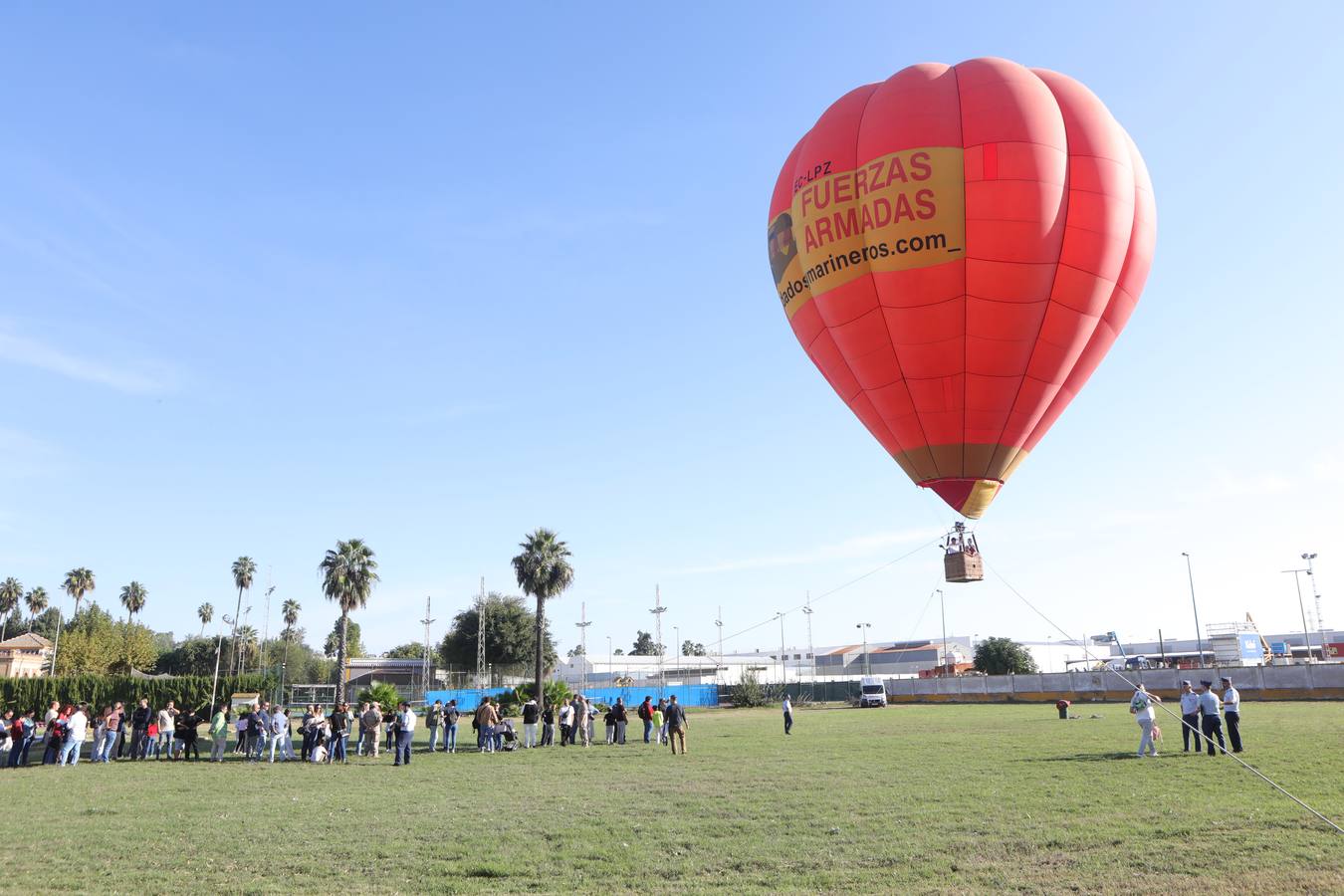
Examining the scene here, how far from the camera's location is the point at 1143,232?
18.2 m

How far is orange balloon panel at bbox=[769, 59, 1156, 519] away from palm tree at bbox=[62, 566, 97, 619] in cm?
12664

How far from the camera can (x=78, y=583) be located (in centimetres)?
11519

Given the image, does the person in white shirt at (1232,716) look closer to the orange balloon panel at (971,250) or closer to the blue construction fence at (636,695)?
the orange balloon panel at (971,250)

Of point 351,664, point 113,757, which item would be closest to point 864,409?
point 113,757

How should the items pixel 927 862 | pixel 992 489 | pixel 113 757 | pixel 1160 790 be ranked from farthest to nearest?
1. pixel 113 757
2. pixel 992 489
3. pixel 1160 790
4. pixel 927 862

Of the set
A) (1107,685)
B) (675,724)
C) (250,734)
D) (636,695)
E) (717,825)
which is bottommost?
(636,695)

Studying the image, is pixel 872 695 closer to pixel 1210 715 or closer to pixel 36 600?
pixel 1210 715

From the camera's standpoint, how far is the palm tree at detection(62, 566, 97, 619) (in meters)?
115

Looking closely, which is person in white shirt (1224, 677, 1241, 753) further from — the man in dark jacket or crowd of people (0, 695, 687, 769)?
the man in dark jacket

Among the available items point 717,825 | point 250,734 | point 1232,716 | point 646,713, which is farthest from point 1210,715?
point 250,734

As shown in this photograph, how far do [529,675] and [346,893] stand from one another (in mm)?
80105

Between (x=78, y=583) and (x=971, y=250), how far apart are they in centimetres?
13045

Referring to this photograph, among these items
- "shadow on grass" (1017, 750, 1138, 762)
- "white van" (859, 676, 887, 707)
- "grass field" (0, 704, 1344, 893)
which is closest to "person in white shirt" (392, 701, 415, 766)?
"grass field" (0, 704, 1344, 893)

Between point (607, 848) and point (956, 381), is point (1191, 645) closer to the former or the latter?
point (956, 381)
